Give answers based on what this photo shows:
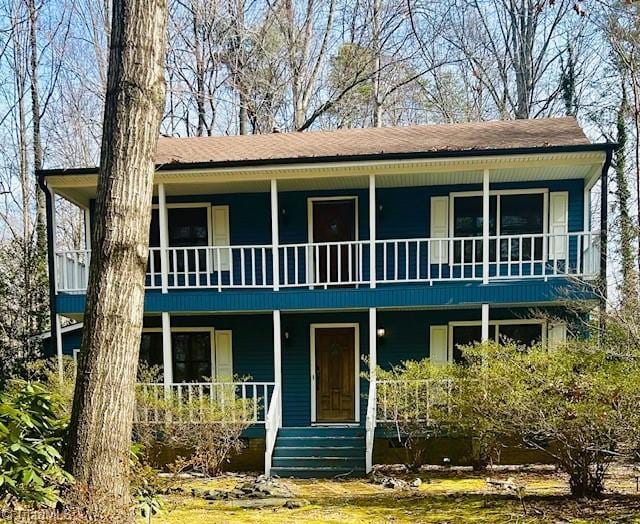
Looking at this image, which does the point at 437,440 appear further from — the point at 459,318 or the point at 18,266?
the point at 18,266

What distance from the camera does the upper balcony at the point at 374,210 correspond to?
927 cm

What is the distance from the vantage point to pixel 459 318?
10695 millimetres

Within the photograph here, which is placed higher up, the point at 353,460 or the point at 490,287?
the point at 490,287

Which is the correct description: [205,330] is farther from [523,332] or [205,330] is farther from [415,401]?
[523,332]

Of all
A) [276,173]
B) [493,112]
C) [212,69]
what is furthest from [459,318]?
[212,69]

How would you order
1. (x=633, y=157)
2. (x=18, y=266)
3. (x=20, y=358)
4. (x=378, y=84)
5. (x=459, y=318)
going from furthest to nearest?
(x=378, y=84) < (x=633, y=157) < (x=18, y=266) < (x=20, y=358) < (x=459, y=318)

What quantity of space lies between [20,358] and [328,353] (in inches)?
330

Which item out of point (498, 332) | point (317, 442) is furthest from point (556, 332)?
point (317, 442)

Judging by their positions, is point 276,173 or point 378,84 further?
point 378,84

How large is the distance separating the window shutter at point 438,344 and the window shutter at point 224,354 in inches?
173

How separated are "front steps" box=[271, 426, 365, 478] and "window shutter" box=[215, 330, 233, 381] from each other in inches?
83.8

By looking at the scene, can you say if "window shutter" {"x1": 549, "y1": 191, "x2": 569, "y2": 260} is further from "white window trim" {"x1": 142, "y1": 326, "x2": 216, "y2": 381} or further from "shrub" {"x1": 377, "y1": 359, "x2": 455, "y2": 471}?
"white window trim" {"x1": 142, "y1": 326, "x2": 216, "y2": 381}

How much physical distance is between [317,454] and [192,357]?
3864 mm

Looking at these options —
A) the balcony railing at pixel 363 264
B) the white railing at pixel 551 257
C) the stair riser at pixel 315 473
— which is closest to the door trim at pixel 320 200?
the balcony railing at pixel 363 264
